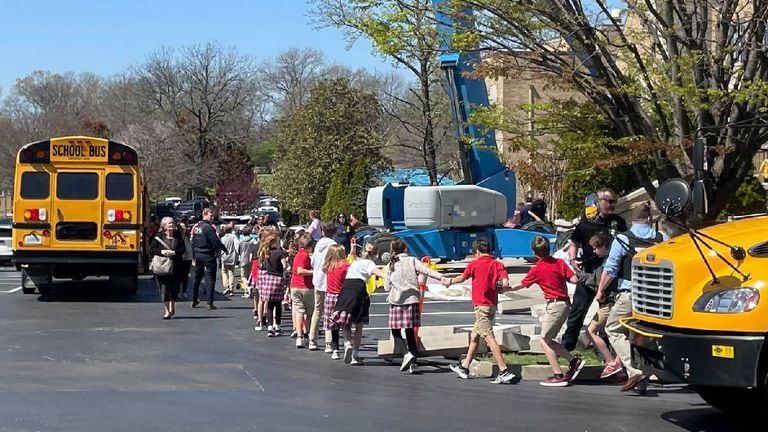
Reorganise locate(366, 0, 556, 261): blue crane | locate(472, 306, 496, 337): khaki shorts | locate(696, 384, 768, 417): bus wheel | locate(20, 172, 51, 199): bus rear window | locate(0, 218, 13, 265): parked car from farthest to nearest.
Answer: locate(0, 218, 13, 265): parked car
locate(366, 0, 556, 261): blue crane
locate(20, 172, 51, 199): bus rear window
locate(472, 306, 496, 337): khaki shorts
locate(696, 384, 768, 417): bus wheel

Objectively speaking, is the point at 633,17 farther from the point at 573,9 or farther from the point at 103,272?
the point at 103,272

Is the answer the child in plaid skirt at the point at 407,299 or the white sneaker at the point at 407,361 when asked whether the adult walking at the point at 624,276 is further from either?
the white sneaker at the point at 407,361

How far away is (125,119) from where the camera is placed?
63906 millimetres

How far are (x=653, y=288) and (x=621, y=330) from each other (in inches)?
90.9

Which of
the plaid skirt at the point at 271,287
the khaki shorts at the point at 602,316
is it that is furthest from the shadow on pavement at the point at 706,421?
the plaid skirt at the point at 271,287

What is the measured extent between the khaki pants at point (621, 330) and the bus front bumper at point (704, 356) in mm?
2157

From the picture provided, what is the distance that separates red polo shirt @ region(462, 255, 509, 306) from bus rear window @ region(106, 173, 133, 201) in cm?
1105

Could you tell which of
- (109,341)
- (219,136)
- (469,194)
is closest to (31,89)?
(219,136)

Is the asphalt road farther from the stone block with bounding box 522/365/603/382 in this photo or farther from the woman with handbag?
the woman with handbag

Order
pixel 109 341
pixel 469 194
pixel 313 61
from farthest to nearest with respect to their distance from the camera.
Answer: pixel 313 61, pixel 469 194, pixel 109 341

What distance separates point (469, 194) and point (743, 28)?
13.6m

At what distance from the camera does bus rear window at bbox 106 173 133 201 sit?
2114cm

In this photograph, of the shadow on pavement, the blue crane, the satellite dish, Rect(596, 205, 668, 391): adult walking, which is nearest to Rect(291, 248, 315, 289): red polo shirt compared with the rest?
Rect(596, 205, 668, 391): adult walking

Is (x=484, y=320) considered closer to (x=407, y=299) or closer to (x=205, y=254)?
(x=407, y=299)
